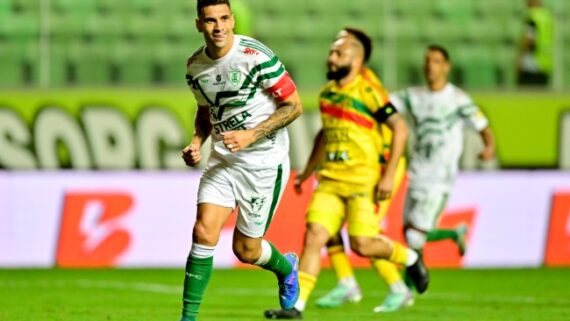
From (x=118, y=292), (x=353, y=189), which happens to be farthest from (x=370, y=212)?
(x=118, y=292)

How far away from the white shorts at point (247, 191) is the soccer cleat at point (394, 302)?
2426mm

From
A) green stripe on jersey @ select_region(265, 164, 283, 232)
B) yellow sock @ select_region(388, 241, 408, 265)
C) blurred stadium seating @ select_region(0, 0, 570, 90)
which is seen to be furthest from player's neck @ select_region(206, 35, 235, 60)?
blurred stadium seating @ select_region(0, 0, 570, 90)

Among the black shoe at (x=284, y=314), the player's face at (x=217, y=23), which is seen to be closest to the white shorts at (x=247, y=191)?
the player's face at (x=217, y=23)

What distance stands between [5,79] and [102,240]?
84.2 inches

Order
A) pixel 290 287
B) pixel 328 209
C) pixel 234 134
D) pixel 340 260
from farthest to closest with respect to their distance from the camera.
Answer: pixel 340 260 → pixel 328 209 → pixel 290 287 → pixel 234 134

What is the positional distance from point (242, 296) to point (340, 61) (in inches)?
110

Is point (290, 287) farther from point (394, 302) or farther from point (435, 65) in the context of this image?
point (435, 65)

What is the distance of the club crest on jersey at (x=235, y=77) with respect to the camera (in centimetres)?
813

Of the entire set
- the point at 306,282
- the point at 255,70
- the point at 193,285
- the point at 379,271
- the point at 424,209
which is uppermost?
the point at 255,70

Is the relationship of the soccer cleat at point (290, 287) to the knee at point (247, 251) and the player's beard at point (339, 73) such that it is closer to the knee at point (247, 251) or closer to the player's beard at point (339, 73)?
the knee at point (247, 251)

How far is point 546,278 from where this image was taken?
47.5ft

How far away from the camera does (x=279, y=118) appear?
8156 millimetres

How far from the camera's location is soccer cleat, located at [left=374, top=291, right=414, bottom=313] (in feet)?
35.2

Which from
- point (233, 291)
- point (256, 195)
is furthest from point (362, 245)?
point (233, 291)
